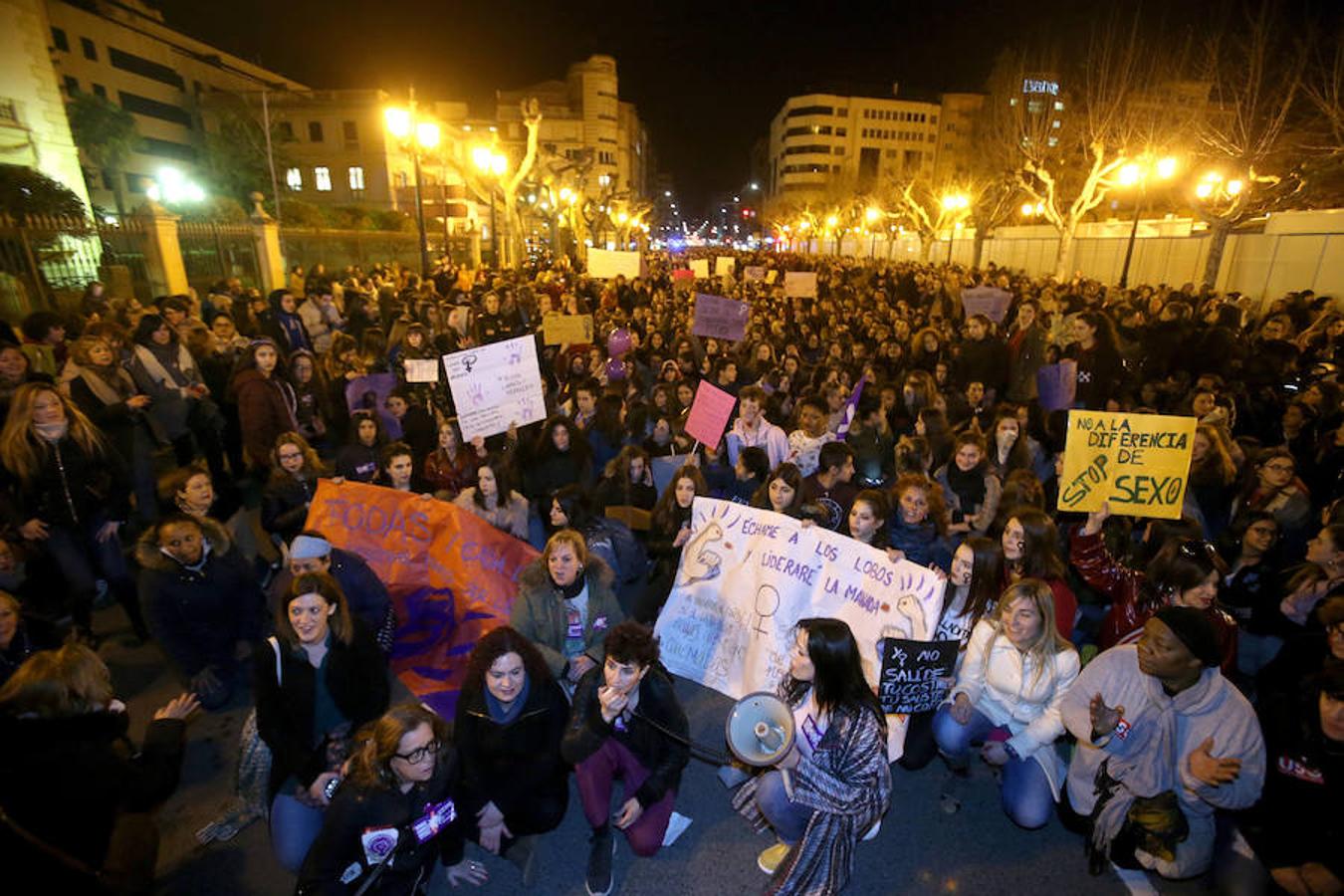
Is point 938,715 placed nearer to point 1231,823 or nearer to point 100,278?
point 1231,823

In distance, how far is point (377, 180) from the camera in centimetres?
5312

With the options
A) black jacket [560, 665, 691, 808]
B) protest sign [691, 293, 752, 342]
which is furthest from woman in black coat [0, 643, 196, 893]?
protest sign [691, 293, 752, 342]

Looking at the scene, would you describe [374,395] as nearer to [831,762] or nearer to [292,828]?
[292,828]

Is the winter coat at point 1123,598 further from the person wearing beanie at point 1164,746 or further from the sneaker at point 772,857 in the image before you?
the sneaker at point 772,857

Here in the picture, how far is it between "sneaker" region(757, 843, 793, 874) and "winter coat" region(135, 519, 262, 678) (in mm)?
3782

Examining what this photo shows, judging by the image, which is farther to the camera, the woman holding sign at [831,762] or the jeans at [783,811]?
the jeans at [783,811]

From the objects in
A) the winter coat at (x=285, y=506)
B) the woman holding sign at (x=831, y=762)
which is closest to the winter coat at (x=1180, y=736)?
the woman holding sign at (x=831, y=762)

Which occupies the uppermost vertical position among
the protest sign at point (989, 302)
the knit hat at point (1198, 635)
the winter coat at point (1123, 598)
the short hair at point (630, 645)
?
the protest sign at point (989, 302)

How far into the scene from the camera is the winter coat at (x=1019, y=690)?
3713 mm

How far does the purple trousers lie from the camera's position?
3410 millimetres

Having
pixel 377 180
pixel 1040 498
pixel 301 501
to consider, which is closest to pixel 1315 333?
pixel 1040 498

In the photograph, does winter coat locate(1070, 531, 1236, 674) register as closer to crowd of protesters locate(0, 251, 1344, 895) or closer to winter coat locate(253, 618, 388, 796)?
crowd of protesters locate(0, 251, 1344, 895)

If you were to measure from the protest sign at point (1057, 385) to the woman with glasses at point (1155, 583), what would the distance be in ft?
12.0

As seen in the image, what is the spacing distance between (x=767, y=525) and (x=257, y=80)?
73.3m
